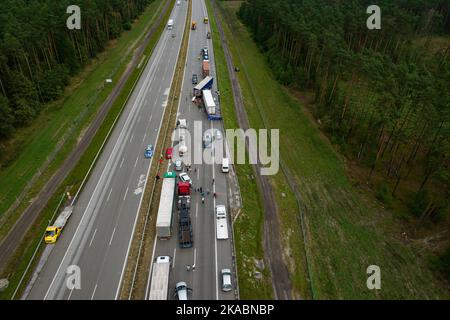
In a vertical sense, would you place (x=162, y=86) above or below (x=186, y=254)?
above

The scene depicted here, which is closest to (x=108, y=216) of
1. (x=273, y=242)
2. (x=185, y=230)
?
(x=185, y=230)

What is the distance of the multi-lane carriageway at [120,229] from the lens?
1535 inches

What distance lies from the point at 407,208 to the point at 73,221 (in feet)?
183

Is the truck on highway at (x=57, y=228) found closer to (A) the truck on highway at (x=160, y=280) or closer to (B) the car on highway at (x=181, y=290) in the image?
(A) the truck on highway at (x=160, y=280)

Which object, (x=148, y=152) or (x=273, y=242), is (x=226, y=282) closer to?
(x=273, y=242)

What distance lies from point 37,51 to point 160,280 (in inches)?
2944

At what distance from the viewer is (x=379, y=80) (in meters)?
58.7

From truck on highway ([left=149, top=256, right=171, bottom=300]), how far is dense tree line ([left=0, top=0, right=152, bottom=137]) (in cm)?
4788

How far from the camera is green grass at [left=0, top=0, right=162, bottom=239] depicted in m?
53.4

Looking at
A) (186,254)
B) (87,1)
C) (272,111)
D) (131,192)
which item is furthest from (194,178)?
(87,1)

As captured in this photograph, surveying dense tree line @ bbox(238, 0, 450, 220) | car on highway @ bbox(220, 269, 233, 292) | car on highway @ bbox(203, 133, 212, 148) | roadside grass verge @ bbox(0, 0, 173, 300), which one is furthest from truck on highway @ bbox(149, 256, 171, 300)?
dense tree line @ bbox(238, 0, 450, 220)

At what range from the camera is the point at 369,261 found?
4619 centimetres

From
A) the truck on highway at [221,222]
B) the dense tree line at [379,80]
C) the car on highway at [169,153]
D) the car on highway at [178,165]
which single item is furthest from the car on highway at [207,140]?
the dense tree line at [379,80]
